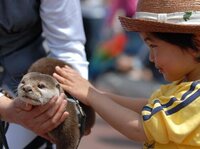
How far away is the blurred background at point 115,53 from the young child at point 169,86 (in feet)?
15.6

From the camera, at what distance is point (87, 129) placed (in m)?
2.91

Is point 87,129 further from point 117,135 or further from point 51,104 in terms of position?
point 117,135

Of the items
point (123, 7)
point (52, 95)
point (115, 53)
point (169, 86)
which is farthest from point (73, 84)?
point (115, 53)

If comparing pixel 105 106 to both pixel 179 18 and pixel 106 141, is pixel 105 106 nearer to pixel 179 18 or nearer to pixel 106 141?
pixel 179 18

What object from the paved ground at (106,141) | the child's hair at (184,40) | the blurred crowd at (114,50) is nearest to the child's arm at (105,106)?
the child's hair at (184,40)

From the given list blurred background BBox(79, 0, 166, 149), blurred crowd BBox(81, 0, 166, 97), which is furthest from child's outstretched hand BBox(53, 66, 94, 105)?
blurred crowd BBox(81, 0, 166, 97)

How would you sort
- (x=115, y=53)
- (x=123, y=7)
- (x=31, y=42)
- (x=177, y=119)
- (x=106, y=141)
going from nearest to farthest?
(x=177, y=119)
(x=31, y=42)
(x=106, y=141)
(x=123, y=7)
(x=115, y=53)

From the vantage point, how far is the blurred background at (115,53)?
7750 mm

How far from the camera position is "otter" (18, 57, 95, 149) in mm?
2510

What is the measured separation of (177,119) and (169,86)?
10.1 inches

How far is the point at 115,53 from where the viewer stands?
8.75 metres

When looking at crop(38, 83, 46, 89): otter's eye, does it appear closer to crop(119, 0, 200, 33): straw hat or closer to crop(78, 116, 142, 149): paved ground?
crop(119, 0, 200, 33): straw hat

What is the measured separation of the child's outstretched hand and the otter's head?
9 cm

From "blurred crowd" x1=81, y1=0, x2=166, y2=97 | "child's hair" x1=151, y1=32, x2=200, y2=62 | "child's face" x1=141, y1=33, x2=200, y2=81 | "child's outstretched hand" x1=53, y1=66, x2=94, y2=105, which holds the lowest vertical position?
"blurred crowd" x1=81, y1=0, x2=166, y2=97
